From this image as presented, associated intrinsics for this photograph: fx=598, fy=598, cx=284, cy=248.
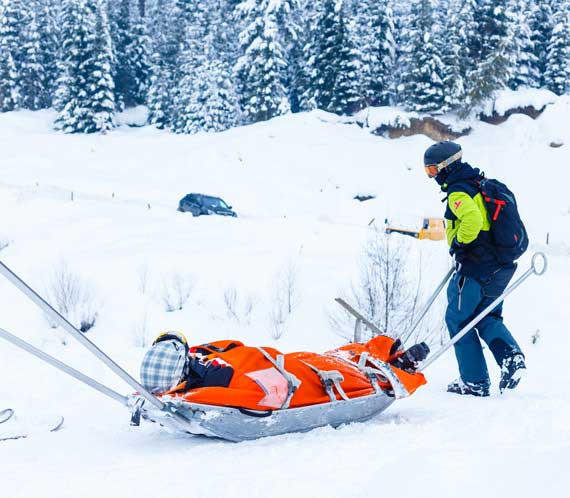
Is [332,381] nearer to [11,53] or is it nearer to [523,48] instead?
[523,48]

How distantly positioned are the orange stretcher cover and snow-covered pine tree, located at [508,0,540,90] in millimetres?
33064

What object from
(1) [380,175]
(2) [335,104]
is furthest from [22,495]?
(2) [335,104]

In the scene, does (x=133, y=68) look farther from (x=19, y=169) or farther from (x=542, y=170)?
(x=542, y=170)

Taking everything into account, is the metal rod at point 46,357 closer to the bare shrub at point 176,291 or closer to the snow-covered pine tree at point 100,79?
the bare shrub at point 176,291

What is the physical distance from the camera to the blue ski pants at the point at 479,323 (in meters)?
4.12

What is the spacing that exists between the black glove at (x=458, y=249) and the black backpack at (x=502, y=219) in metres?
0.20

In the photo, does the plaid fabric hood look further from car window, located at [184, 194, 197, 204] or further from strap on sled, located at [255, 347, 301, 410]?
car window, located at [184, 194, 197, 204]

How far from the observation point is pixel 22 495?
7.80 ft

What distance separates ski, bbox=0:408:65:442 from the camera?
3611 millimetres

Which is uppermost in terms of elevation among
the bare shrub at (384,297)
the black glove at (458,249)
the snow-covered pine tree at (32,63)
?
the black glove at (458,249)

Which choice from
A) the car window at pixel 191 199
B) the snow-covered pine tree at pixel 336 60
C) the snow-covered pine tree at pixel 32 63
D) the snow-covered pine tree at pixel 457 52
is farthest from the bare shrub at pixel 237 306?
the snow-covered pine tree at pixel 32 63

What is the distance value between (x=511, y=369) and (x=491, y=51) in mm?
31712

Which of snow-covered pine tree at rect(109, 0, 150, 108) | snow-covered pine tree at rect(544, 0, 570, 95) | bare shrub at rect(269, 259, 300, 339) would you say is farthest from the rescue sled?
snow-covered pine tree at rect(109, 0, 150, 108)

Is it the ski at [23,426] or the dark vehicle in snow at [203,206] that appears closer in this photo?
the ski at [23,426]
